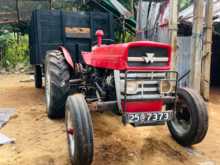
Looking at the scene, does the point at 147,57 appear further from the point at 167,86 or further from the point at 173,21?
the point at 173,21

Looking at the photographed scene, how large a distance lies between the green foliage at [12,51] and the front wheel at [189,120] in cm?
1362

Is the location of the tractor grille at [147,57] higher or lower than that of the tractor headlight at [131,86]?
higher

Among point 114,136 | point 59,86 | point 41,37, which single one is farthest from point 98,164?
point 41,37

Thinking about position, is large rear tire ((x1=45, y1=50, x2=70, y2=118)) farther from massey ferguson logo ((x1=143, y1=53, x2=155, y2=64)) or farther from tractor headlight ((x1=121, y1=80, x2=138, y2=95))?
massey ferguson logo ((x1=143, y1=53, x2=155, y2=64))

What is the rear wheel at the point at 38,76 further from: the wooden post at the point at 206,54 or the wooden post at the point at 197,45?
the wooden post at the point at 206,54

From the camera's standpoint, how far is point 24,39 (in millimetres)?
19297

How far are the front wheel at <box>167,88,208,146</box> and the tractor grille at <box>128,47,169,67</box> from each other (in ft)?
2.68

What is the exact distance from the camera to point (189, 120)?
5.18 metres

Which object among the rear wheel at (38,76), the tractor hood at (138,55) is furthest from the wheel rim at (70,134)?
the rear wheel at (38,76)

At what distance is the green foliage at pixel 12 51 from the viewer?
1722 centimetres

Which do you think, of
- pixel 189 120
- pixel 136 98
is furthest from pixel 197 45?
pixel 136 98

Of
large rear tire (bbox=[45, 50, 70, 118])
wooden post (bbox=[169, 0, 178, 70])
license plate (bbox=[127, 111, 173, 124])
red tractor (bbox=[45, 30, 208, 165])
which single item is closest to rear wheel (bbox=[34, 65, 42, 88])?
large rear tire (bbox=[45, 50, 70, 118])

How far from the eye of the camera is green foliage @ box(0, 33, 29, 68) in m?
17.2

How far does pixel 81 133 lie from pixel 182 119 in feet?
6.90
